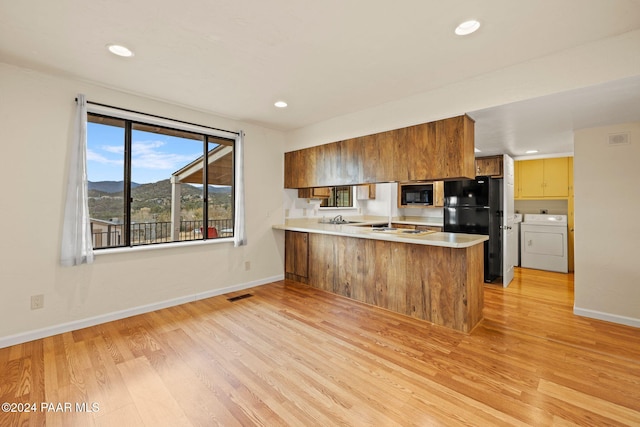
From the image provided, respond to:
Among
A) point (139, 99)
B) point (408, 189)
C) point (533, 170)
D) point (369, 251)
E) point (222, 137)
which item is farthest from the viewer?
point (408, 189)

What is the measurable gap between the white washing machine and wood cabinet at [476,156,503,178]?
1892mm

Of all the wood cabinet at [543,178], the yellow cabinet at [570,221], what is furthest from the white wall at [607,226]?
the wood cabinet at [543,178]

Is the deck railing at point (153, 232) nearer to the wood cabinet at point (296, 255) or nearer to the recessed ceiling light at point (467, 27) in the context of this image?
the wood cabinet at point (296, 255)

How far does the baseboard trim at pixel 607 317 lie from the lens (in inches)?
117

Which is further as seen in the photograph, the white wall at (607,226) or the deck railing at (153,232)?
the deck railing at (153,232)

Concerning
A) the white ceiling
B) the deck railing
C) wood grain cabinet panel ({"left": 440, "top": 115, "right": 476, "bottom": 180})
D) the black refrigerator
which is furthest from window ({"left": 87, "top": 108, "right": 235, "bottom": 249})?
the black refrigerator

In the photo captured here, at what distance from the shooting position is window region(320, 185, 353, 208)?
19.1ft

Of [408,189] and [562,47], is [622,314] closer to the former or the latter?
[562,47]

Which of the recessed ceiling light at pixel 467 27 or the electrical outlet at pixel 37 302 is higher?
the recessed ceiling light at pixel 467 27

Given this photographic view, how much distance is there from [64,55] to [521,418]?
4189 mm

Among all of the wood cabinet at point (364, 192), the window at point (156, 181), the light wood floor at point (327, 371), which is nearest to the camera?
the light wood floor at point (327, 371)

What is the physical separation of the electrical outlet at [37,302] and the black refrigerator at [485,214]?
541cm

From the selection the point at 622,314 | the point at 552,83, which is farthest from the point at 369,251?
the point at 622,314

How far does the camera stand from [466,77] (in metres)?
2.68
